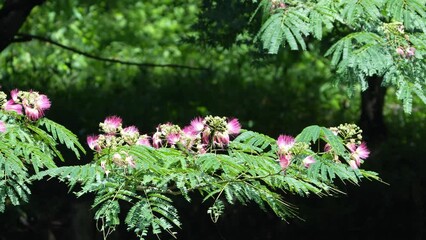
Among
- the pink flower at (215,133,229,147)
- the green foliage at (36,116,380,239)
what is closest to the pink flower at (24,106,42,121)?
the green foliage at (36,116,380,239)

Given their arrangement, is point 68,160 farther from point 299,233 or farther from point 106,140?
point 106,140

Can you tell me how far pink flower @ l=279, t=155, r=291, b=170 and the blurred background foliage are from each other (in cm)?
80

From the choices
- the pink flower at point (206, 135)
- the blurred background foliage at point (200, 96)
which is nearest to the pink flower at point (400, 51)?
the blurred background foliage at point (200, 96)

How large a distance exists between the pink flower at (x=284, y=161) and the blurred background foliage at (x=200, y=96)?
0.80 m

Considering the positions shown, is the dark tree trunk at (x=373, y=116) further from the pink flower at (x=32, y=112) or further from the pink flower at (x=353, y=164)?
the pink flower at (x=32, y=112)

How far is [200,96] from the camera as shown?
31.3ft

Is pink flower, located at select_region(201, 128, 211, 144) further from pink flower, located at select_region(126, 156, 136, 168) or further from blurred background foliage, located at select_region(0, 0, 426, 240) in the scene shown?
blurred background foliage, located at select_region(0, 0, 426, 240)

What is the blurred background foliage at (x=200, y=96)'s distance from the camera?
21.0 feet

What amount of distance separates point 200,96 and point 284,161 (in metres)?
5.94

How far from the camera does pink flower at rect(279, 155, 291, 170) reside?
362 centimetres

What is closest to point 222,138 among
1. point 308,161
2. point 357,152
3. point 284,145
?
point 284,145

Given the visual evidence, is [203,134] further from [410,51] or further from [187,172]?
[410,51]

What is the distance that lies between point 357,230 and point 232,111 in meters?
2.74

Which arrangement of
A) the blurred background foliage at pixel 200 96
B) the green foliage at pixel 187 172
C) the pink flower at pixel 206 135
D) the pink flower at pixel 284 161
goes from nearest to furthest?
the green foliage at pixel 187 172
the pink flower at pixel 284 161
the pink flower at pixel 206 135
the blurred background foliage at pixel 200 96
